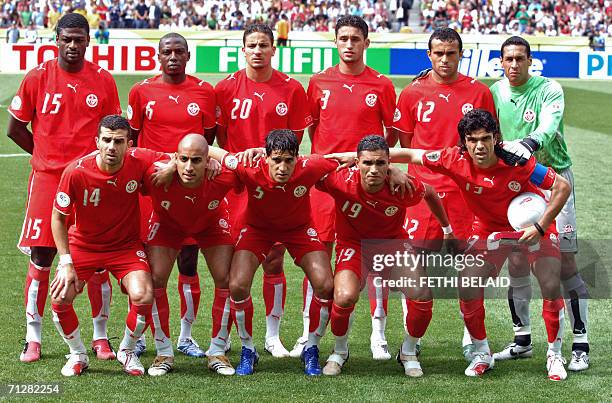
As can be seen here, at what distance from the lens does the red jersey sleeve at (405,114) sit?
727 centimetres

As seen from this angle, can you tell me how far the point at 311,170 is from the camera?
6621 mm

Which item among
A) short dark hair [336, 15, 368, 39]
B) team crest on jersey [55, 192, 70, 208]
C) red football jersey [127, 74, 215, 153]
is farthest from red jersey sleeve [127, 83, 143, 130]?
short dark hair [336, 15, 368, 39]

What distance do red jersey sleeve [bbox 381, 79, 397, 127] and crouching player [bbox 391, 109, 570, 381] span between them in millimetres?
737

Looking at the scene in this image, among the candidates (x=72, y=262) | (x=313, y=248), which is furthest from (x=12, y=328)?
(x=313, y=248)

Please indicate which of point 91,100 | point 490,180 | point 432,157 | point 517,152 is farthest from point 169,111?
point 517,152

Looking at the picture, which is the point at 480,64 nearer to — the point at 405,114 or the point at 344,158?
the point at 405,114

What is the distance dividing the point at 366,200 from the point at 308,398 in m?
1.39

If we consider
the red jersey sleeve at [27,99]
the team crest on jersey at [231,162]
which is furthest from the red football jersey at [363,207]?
the red jersey sleeve at [27,99]

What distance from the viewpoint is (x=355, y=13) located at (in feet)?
124

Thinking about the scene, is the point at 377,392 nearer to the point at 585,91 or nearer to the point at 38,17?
the point at 585,91

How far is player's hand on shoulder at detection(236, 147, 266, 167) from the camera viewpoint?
657 cm

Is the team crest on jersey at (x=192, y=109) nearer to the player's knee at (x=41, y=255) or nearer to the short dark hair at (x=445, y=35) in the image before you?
the player's knee at (x=41, y=255)

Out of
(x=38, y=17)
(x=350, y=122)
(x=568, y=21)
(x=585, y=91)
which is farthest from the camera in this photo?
Result: (x=568, y=21)

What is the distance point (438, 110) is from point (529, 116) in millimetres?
638
